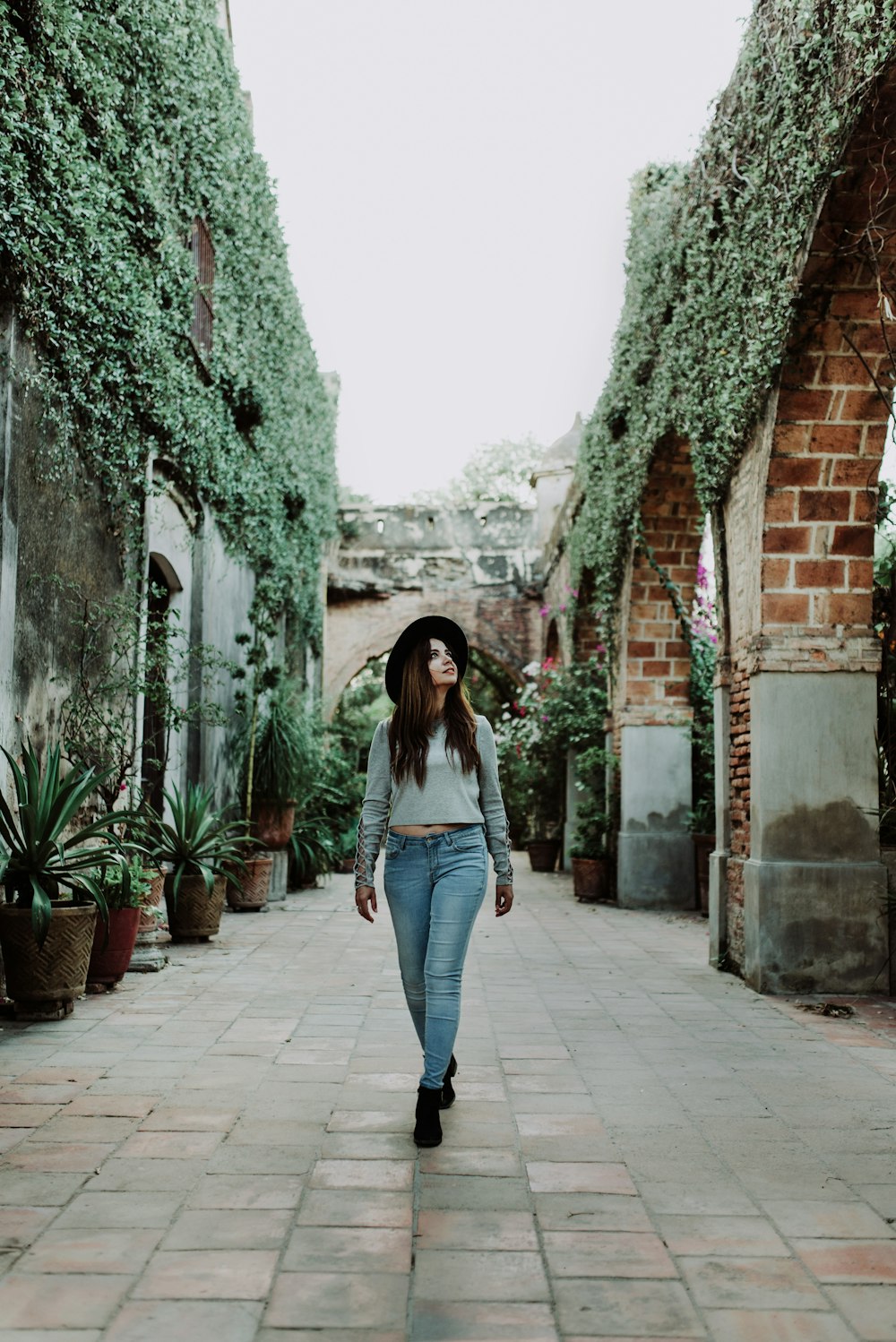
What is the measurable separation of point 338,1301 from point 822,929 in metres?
4.60

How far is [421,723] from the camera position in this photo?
391cm

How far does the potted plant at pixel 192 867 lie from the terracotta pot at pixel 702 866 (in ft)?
15.0

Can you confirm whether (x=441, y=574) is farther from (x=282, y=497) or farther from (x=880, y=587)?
(x=880, y=587)

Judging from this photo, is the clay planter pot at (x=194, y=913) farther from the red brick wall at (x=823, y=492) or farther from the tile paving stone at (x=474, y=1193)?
the tile paving stone at (x=474, y=1193)

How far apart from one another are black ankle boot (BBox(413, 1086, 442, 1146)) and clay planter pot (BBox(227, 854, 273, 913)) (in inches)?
263

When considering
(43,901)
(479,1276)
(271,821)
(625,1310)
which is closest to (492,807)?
(479,1276)

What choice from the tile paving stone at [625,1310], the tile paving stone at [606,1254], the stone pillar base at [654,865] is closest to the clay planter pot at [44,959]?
the tile paving stone at [606,1254]

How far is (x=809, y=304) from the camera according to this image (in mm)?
6250

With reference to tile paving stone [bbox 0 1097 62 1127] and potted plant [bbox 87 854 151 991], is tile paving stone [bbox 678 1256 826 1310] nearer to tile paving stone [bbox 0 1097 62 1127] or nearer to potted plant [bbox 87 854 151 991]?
tile paving stone [bbox 0 1097 62 1127]

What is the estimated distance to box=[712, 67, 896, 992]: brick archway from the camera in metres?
6.38

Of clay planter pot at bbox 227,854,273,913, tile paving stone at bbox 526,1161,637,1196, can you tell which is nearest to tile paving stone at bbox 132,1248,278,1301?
tile paving stone at bbox 526,1161,637,1196

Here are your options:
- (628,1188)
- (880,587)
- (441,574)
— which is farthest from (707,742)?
Answer: (441,574)

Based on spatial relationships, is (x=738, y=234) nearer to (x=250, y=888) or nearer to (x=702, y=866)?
(x=702, y=866)

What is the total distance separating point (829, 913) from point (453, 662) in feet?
11.4
